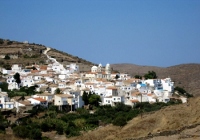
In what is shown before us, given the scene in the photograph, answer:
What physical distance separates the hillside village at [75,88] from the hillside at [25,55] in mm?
6290

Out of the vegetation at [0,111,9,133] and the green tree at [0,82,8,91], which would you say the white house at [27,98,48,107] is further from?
the green tree at [0,82,8,91]

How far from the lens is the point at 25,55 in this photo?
7000 cm

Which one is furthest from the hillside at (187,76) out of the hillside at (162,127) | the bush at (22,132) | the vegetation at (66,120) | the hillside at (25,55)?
the hillside at (162,127)

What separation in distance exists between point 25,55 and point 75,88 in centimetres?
2444

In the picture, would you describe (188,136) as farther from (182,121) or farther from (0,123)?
(0,123)

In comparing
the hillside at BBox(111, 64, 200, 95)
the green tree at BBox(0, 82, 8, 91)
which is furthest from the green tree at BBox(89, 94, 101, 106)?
the hillside at BBox(111, 64, 200, 95)

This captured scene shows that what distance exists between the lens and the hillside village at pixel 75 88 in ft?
138

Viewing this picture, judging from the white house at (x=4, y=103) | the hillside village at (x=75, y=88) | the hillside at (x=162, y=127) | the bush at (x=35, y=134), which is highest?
the hillside village at (x=75, y=88)

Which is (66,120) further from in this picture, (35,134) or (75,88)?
(75,88)

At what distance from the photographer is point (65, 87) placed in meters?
48.4

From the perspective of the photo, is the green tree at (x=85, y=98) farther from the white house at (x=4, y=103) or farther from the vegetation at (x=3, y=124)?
the vegetation at (x=3, y=124)

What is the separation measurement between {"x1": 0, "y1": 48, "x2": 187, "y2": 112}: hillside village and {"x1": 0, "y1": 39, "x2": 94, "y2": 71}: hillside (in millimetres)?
6290

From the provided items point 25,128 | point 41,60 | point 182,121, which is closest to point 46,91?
point 25,128

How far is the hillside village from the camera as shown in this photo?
1652 inches
